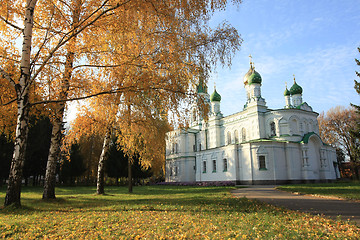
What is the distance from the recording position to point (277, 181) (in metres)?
29.2

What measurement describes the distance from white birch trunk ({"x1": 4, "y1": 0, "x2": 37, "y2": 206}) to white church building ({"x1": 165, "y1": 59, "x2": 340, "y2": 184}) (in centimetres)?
2258

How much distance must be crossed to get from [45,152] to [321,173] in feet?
119

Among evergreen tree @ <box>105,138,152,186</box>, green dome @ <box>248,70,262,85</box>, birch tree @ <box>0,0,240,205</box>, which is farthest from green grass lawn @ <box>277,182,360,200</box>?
evergreen tree @ <box>105,138,152,186</box>

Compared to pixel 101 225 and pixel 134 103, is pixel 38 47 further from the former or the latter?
pixel 101 225

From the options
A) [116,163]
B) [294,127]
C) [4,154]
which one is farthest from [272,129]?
[4,154]

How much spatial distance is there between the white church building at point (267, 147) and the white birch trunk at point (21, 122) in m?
22.6

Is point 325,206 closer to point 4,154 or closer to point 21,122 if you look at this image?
point 21,122

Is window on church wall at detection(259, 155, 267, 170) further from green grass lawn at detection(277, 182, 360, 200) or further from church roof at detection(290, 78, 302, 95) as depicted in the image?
church roof at detection(290, 78, 302, 95)

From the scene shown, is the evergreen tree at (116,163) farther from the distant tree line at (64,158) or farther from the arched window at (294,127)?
the arched window at (294,127)

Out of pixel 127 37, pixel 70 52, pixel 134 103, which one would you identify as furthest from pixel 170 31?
pixel 70 52

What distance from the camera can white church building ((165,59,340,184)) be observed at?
2983 cm

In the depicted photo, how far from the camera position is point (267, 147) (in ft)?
98.1

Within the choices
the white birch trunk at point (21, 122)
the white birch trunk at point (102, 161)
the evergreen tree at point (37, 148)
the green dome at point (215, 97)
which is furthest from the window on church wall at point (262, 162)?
the evergreen tree at point (37, 148)

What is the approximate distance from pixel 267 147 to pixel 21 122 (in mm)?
27044
